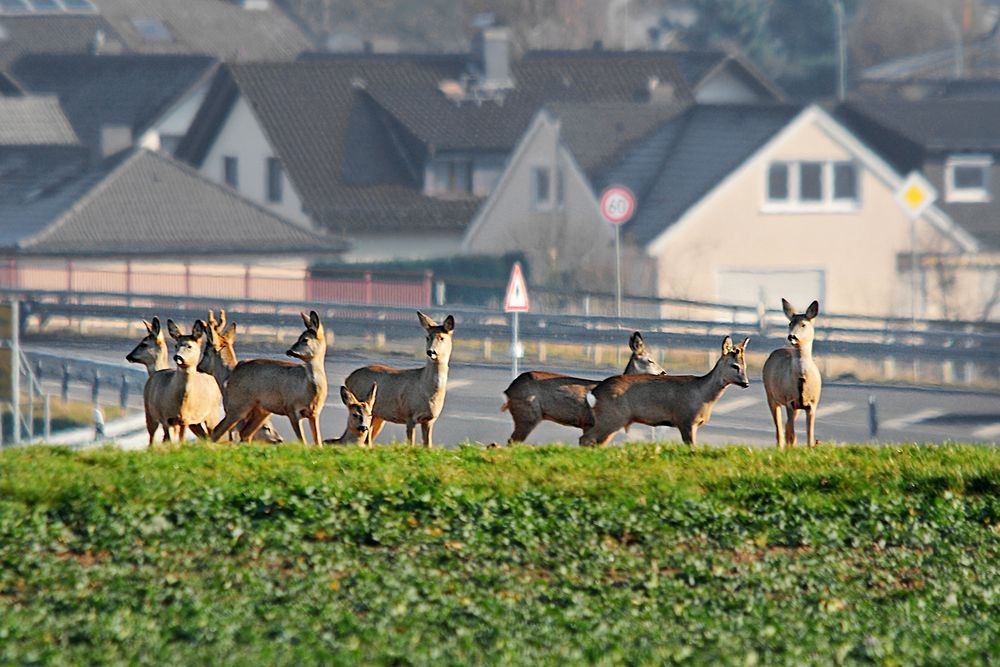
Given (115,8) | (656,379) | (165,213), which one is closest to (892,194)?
(165,213)

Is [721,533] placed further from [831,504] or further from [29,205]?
[29,205]

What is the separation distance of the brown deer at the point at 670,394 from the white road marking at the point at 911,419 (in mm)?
17417

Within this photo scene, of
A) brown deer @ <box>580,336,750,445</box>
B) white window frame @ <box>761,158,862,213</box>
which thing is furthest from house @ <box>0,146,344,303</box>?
brown deer @ <box>580,336,750,445</box>

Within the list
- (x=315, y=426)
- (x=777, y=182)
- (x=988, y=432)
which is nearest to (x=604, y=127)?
(x=777, y=182)

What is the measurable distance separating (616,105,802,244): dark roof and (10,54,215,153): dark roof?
24.7 meters

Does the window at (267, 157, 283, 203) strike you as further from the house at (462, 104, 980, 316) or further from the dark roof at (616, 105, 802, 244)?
the house at (462, 104, 980, 316)

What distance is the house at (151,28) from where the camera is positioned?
102 metres

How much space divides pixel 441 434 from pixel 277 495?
1958 centimetres

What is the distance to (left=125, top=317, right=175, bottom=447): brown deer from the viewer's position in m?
16.6

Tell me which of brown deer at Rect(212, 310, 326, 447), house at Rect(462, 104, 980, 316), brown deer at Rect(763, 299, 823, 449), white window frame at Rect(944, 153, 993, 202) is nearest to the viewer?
brown deer at Rect(212, 310, 326, 447)

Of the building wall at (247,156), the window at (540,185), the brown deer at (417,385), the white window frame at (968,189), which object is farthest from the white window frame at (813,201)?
the brown deer at (417,385)

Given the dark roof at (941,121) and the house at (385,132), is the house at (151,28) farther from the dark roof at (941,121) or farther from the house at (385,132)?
the dark roof at (941,121)

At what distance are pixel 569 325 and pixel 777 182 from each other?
70.2 feet

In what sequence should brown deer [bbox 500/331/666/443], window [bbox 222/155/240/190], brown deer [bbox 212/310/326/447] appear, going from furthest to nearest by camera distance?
window [bbox 222/155/240/190] < brown deer [bbox 500/331/666/443] < brown deer [bbox 212/310/326/447]
